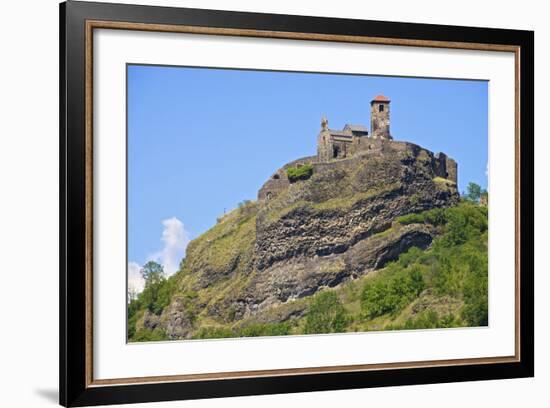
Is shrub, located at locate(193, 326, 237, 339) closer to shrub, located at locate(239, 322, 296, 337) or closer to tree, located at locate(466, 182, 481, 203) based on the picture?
shrub, located at locate(239, 322, 296, 337)

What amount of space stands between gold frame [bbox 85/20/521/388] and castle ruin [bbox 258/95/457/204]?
363 millimetres

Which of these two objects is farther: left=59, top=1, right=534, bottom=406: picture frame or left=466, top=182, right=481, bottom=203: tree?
left=466, top=182, right=481, bottom=203: tree

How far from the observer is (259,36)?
12.9ft

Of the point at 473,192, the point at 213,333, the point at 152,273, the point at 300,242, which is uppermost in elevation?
the point at 473,192

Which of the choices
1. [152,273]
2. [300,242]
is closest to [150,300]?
[152,273]

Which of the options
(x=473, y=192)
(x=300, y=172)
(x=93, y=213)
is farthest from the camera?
(x=473, y=192)

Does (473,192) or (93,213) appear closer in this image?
(93,213)

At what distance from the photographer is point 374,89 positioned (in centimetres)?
417

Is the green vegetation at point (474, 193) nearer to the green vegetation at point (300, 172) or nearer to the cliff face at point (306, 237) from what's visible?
the cliff face at point (306, 237)

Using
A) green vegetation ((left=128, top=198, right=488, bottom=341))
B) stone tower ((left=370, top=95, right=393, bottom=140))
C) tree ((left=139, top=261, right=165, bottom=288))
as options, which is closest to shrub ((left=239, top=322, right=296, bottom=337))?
green vegetation ((left=128, top=198, right=488, bottom=341))

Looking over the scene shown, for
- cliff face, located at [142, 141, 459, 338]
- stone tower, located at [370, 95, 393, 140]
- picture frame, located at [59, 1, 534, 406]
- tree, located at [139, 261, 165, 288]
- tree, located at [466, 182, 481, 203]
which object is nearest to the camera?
picture frame, located at [59, 1, 534, 406]

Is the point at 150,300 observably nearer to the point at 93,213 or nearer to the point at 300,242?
the point at 93,213

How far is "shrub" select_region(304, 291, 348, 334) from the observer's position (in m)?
4.08

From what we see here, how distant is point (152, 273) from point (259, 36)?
1212 mm
